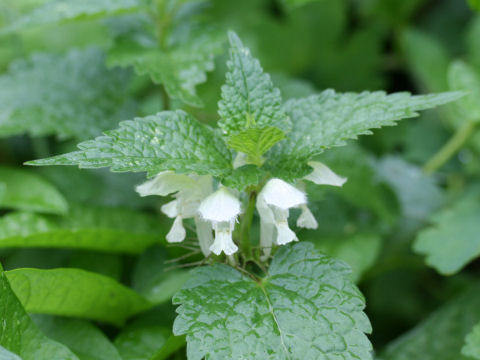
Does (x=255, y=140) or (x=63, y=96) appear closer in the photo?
(x=255, y=140)

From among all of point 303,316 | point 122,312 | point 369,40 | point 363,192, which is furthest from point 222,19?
point 303,316

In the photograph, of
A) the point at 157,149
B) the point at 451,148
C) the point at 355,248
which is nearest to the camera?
the point at 157,149

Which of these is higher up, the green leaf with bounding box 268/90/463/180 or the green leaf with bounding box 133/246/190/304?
the green leaf with bounding box 268/90/463/180

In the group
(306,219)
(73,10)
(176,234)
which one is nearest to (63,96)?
(73,10)

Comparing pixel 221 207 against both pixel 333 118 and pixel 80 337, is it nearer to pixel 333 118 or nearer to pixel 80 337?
pixel 333 118

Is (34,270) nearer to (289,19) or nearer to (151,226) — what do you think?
(151,226)

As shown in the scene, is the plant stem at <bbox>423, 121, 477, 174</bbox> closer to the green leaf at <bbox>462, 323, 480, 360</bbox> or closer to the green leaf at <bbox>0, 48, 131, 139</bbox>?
the green leaf at <bbox>462, 323, 480, 360</bbox>

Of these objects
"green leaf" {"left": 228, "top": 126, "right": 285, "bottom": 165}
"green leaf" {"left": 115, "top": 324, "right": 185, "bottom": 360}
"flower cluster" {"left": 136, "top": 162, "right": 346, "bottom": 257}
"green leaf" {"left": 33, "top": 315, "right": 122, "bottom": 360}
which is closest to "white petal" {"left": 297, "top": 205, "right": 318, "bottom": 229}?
"flower cluster" {"left": 136, "top": 162, "right": 346, "bottom": 257}
